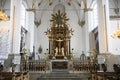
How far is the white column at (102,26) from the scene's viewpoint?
14555 mm

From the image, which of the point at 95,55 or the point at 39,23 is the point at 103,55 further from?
the point at 39,23

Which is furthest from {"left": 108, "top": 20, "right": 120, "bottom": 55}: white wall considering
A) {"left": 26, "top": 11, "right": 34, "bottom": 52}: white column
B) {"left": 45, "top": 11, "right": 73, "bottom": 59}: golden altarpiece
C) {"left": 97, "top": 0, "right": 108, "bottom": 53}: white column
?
{"left": 26, "top": 11, "right": 34, "bottom": 52}: white column

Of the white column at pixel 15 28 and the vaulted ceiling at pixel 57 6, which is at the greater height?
the vaulted ceiling at pixel 57 6

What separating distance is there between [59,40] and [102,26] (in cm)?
788

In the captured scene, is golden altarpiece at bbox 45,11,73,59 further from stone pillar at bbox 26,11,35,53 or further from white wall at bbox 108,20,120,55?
white wall at bbox 108,20,120,55

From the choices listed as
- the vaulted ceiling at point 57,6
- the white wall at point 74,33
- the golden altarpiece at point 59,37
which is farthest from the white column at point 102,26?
the white wall at point 74,33

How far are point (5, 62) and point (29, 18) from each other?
8.75 m

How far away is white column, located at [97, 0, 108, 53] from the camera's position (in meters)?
14.6

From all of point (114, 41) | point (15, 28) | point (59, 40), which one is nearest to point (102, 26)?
point (114, 41)

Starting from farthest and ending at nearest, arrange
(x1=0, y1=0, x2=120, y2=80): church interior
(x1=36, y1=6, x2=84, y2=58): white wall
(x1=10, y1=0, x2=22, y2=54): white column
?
(x1=36, y1=6, x2=84, y2=58): white wall
(x1=10, y1=0, x2=22, y2=54): white column
(x1=0, y1=0, x2=120, y2=80): church interior

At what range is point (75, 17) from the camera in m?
26.4

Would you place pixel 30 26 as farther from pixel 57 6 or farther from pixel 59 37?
pixel 57 6

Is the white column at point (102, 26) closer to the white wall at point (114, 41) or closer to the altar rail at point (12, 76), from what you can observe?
the white wall at point (114, 41)

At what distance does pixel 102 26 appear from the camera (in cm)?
1482
